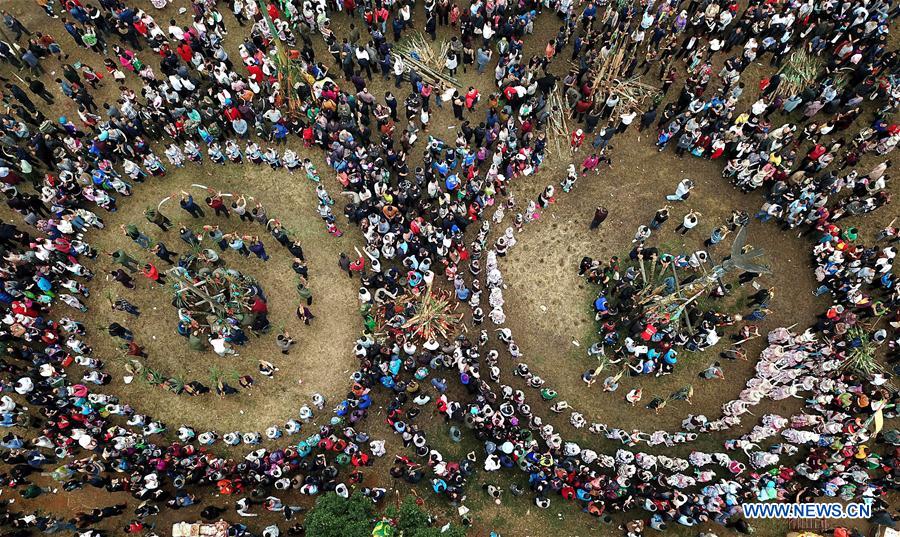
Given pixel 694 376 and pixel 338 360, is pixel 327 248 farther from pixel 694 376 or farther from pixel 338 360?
pixel 694 376

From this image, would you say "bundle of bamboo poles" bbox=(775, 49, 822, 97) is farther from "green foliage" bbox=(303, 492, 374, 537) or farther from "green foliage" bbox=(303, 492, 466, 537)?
"green foliage" bbox=(303, 492, 374, 537)

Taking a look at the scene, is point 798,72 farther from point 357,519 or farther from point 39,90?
point 39,90

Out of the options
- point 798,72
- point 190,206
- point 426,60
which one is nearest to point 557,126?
point 426,60

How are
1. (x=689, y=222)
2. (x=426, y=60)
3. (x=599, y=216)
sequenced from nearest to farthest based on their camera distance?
(x=599, y=216), (x=689, y=222), (x=426, y=60)

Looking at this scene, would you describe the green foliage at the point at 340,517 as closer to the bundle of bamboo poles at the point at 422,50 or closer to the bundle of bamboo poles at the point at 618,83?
the bundle of bamboo poles at the point at 422,50

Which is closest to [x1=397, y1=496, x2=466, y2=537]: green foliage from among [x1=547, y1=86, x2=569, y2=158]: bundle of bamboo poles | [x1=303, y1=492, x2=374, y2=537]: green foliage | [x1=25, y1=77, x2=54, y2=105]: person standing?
[x1=303, y1=492, x2=374, y2=537]: green foliage

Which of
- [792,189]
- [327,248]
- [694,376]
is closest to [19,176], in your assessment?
[327,248]

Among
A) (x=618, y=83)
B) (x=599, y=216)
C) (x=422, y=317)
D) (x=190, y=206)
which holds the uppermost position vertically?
(x=618, y=83)
